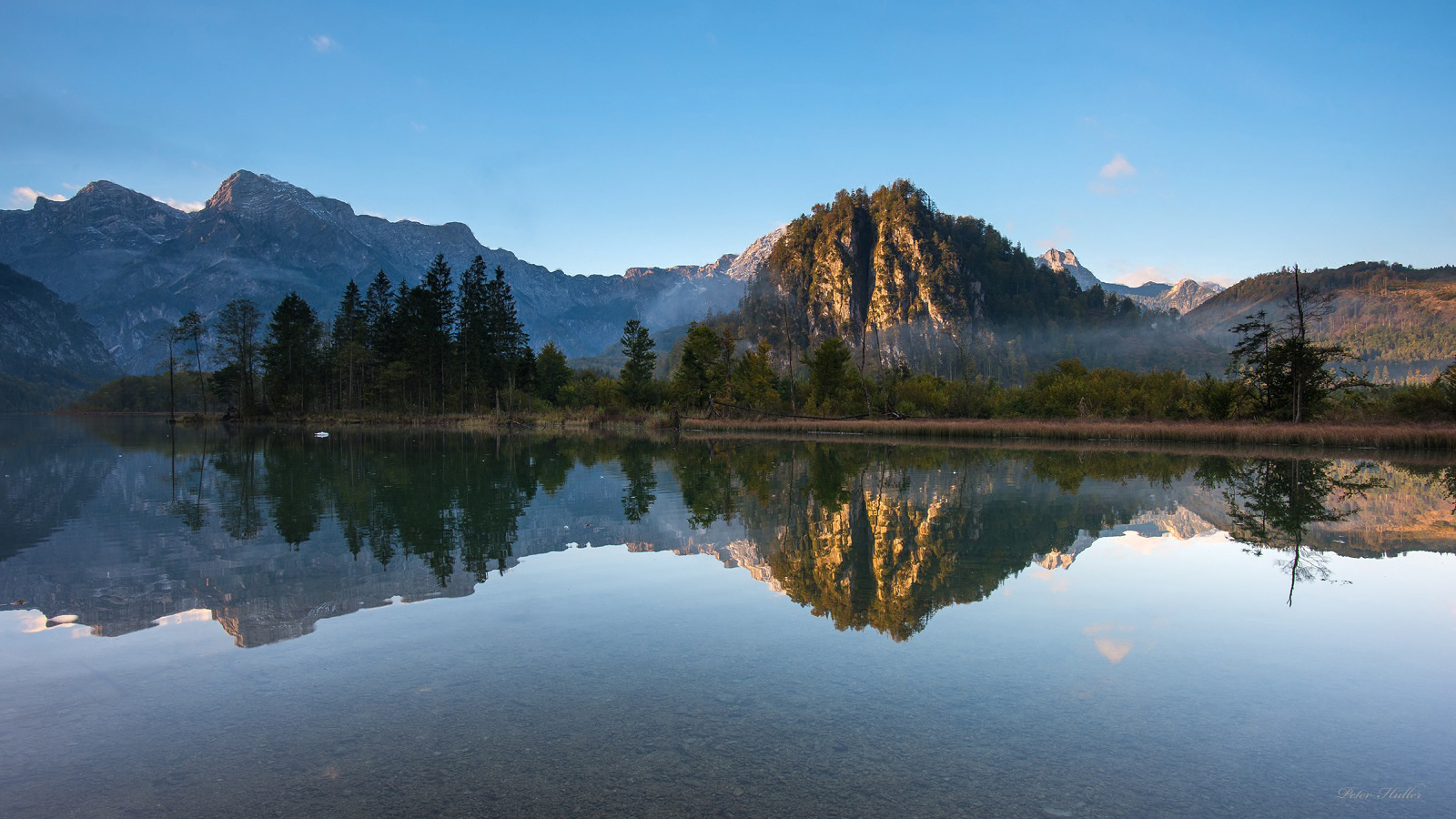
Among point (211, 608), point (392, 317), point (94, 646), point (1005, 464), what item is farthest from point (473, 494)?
point (392, 317)

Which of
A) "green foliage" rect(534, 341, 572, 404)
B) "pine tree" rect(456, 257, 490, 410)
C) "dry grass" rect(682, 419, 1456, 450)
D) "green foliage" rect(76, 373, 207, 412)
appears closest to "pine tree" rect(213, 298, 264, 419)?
"pine tree" rect(456, 257, 490, 410)

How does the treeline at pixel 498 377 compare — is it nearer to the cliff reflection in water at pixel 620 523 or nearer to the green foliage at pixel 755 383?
the green foliage at pixel 755 383

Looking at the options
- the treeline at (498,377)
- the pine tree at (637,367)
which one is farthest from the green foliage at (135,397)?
the pine tree at (637,367)

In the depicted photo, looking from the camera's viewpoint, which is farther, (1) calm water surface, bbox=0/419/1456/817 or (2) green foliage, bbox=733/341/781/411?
(2) green foliage, bbox=733/341/781/411

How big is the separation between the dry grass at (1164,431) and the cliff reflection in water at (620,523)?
32.1 feet

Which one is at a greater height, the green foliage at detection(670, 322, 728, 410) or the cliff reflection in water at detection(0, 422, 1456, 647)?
the green foliage at detection(670, 322, 728, 410)

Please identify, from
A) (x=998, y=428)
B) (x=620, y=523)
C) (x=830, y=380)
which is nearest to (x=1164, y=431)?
(x=998, y=428)

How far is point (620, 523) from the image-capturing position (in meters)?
12.6

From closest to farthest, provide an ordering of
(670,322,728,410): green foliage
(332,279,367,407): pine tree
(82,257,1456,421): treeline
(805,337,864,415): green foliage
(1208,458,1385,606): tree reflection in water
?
(1208,458,1385,606): tree reflection in water < (82,257,1456,421): treeline < (805,337,864,415): green foliage < (670,322,728,410): green foliage < (332,279,367,407): pine tree

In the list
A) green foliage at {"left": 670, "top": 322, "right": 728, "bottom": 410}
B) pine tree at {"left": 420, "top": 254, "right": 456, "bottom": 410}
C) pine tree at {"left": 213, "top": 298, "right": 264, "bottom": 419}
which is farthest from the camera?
pine tree at {"left": 213, "top": 298, "right": 264, "bottom": 419}

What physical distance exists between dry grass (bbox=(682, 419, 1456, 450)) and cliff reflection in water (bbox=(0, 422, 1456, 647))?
9.79 metres

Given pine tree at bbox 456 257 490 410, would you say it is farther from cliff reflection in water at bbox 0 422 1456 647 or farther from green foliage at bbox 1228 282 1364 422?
green foliage at bbox 1228 282 1364 422

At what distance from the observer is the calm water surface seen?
3.69m

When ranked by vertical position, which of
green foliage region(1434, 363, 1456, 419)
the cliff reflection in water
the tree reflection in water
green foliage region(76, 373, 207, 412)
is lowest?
the tree reflection in water
